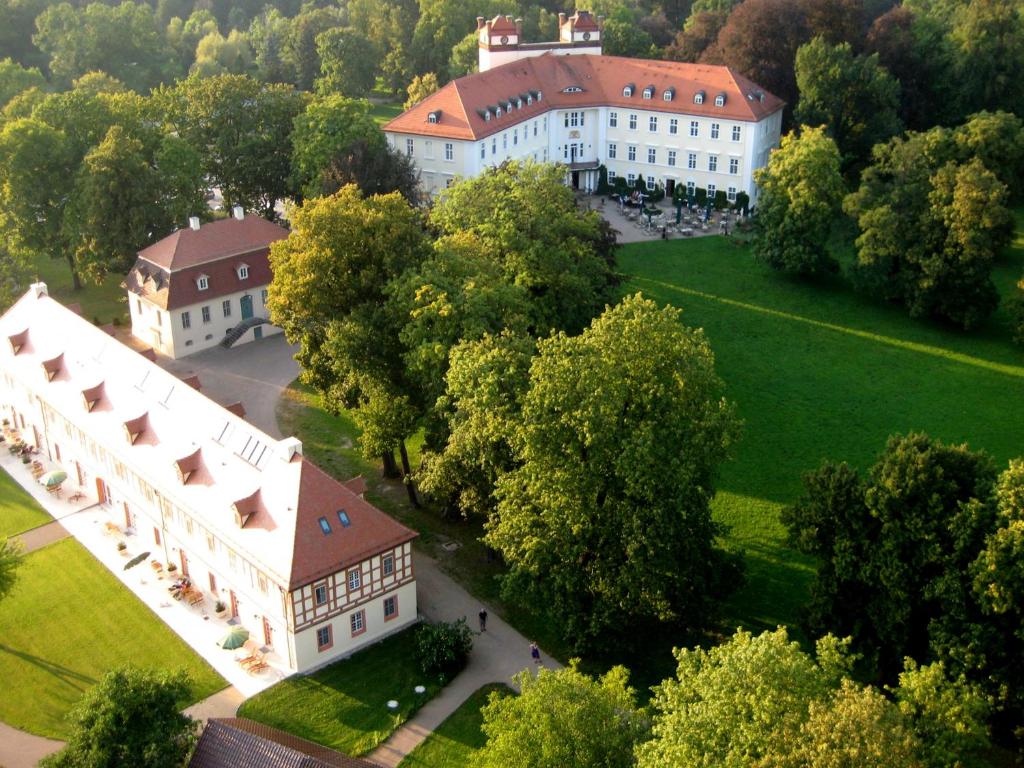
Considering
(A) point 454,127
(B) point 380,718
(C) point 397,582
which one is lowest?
(B) point 380,718

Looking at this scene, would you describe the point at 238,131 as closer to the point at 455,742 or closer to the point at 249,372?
the point at 249,372

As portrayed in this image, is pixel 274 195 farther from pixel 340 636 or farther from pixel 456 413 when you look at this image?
pixel 340 636

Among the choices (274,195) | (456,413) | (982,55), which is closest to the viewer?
(456,413)

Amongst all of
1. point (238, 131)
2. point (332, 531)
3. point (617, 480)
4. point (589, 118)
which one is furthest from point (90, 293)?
point (617, 480)

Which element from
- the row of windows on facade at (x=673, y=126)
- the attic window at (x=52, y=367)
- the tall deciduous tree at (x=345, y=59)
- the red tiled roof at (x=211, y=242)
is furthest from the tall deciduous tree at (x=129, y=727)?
the tall deciduous tree at (x=345, y=59)

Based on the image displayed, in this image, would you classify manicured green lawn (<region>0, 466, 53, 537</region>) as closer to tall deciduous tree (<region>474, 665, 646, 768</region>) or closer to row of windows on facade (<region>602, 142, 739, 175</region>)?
tall deciduous tree (<region>474, 665, 646, 768</region>)

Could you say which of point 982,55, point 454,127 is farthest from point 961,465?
point 982,55

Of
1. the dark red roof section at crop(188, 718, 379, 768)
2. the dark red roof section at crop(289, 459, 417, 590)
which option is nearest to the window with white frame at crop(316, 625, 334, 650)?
the dark red roof section at crop(289, 459, 417, 590)
